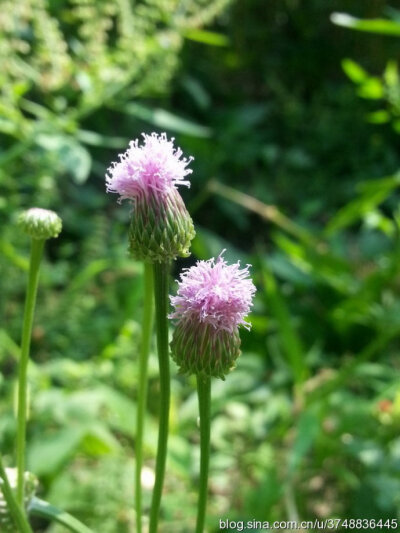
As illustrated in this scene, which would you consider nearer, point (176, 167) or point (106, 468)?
point (176, 167)

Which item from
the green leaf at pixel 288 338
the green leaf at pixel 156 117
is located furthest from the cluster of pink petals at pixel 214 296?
the green leaf at pixel 156 117

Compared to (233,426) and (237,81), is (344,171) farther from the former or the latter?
(233,426)

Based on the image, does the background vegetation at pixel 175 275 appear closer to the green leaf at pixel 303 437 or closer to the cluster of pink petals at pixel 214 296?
the green leaf at pixel 303 437

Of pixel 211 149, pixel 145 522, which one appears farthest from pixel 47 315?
pixel 211 149

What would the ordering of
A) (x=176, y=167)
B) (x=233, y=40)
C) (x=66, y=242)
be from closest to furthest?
(x=176, y=167) → (x=66, y=242) → (x=233, y=40)

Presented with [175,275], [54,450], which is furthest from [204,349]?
[175,275]

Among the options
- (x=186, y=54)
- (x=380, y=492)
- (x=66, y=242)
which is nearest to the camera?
(x=380, y=492)
